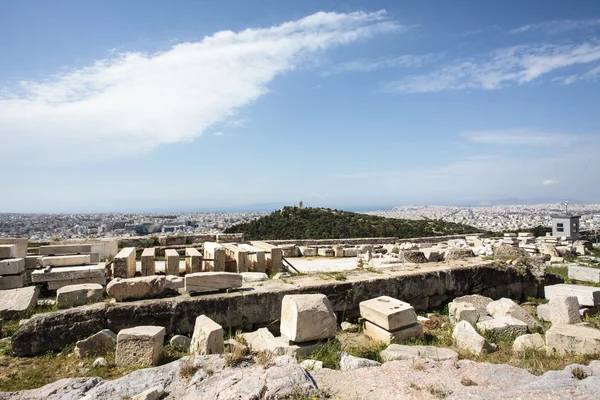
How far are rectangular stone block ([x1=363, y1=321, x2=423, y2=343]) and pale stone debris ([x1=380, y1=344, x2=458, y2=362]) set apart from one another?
619 millimetres

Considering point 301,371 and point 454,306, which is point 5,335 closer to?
point 301,371

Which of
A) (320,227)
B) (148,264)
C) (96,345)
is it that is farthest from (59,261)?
(320,227)

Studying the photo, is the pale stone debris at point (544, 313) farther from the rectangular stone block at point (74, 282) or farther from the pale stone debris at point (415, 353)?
the rectangular stone block at point (74, 282)

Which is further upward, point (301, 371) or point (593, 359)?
point (301, 371)

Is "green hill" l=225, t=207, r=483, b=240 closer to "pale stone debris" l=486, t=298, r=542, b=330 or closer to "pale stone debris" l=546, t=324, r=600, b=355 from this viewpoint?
"pale stone debris" l=486, t=298, r=542, b=330

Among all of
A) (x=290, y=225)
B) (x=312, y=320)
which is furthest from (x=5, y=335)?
(x=290, y=225)

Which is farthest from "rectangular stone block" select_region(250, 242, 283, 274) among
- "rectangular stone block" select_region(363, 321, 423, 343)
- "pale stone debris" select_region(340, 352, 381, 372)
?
"pale stone debris" select_region(340, 352, 381, 372)

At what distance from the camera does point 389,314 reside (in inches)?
227

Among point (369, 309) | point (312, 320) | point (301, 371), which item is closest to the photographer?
point (301, 371)

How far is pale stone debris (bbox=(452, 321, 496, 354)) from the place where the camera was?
5188 millimetres

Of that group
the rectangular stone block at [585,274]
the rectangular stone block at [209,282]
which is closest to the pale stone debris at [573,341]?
the rectangular stone block at [209,282]

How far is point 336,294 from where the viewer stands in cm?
694

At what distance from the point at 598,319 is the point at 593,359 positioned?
2707 millimetres

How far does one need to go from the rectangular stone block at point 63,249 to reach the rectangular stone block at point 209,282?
5.84 metres
